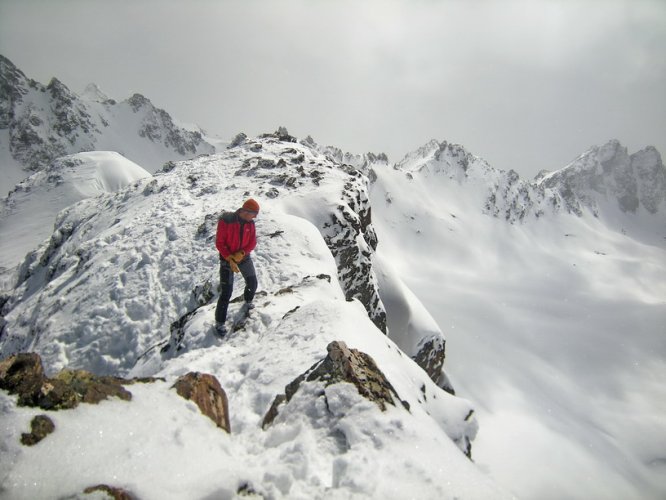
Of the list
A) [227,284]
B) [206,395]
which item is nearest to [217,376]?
[206,395]

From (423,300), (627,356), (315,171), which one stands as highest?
(627,356)

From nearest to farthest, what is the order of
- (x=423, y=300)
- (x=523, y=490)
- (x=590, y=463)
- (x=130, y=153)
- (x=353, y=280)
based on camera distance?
1. (x=353, y=280)
2. (x=523, y=490)
3. (x=590, y=463)
4. (x=423, y=300)
5. (x=130, y=153)

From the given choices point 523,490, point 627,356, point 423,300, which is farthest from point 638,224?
point 523,490

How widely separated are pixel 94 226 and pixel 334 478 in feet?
70.7

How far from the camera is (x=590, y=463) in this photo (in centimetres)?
3894

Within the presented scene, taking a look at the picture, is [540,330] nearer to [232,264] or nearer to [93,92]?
[232,264]

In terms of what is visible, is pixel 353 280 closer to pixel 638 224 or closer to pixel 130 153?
pixel 130 153

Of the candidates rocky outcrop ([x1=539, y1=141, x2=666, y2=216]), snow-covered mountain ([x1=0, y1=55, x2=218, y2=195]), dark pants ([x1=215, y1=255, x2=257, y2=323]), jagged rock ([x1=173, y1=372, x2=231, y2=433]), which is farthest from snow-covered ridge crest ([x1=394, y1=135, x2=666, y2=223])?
jagged rock ([x1=173, y1=372, x2=231, y2=433])

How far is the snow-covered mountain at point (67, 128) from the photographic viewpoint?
247 ft

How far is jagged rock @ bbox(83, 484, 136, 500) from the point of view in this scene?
7.84 ft

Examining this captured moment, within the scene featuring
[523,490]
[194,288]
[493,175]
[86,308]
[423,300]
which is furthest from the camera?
[493,175]

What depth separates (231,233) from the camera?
7648 millimetres

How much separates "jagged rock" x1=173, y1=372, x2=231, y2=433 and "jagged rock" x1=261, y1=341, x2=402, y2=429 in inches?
20.6

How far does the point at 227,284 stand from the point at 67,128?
102m
